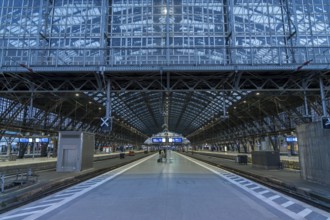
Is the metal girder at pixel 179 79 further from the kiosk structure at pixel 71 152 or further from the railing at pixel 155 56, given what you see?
the kiosk structure at pixel 71 152

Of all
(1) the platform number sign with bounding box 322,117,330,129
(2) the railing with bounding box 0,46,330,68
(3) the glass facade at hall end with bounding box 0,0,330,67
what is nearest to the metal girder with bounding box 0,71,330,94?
(2) the railing with bounding box 0,46,330,68

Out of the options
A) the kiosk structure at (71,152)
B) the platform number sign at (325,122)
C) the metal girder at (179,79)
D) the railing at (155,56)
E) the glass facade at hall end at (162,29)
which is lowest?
the kiosk structure at (71,152)

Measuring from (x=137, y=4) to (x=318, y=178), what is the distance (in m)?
21.8

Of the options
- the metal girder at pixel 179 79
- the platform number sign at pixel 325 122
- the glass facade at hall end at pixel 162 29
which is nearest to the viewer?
the platform number sign at pixel 325 122

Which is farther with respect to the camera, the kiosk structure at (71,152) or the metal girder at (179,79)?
the kiosk structure at (71,152)

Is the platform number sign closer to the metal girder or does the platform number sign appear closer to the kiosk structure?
the metal girder

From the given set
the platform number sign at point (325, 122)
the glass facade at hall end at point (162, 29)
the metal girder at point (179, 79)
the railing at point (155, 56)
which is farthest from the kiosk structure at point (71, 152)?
the platform number sign at point (325, 122)

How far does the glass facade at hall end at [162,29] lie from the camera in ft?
75.6

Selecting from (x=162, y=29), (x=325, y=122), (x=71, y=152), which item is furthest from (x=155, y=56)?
(x=325, y=122)

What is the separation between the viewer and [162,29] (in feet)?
78.9

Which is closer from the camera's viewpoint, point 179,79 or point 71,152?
point 179,79

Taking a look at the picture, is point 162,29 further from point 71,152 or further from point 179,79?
point 71,152

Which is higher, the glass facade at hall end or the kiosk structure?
the glass facade at hall end

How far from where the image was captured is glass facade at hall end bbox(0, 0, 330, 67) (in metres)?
23.0
